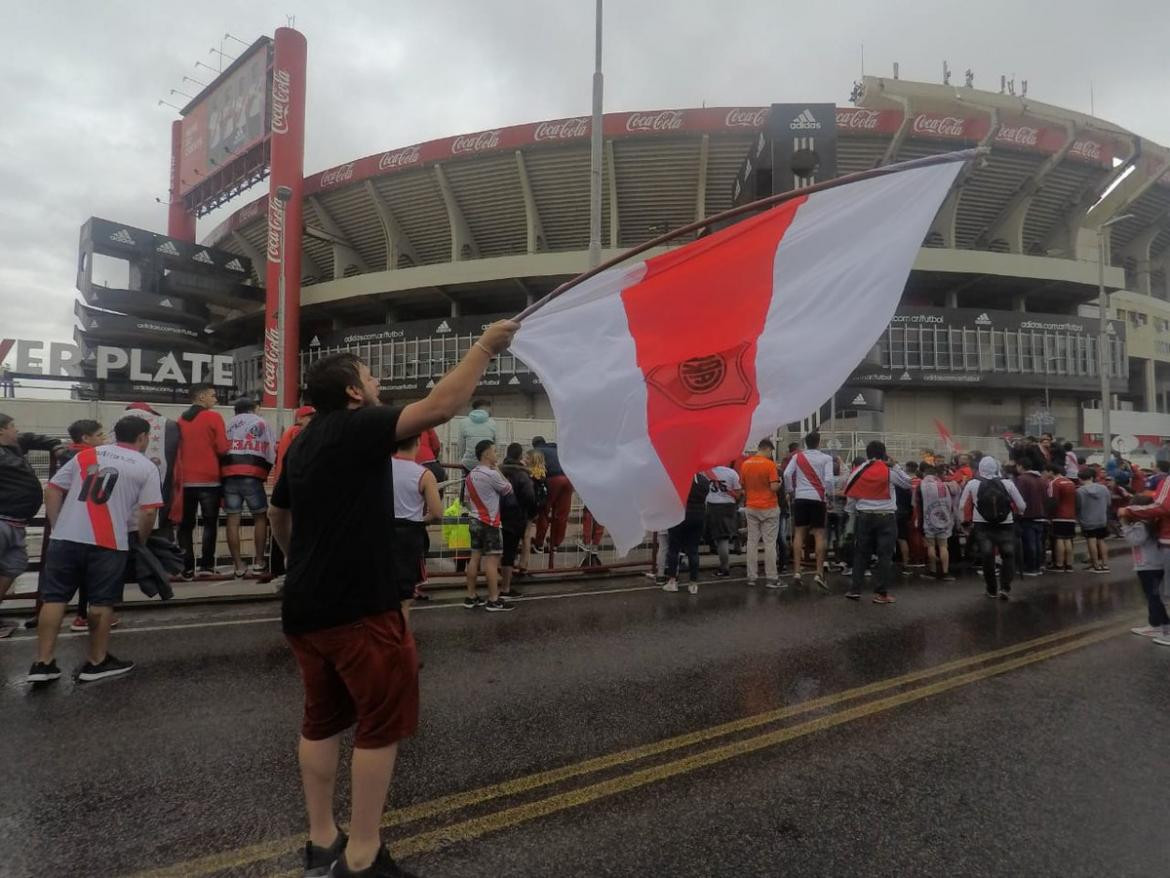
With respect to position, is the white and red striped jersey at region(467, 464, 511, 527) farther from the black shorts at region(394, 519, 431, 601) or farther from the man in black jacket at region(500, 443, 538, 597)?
the black shorts at region(394, 519, 431, 601)

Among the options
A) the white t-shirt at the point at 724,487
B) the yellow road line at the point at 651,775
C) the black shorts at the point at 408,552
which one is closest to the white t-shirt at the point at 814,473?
the white t-shirt at the point at 724,487

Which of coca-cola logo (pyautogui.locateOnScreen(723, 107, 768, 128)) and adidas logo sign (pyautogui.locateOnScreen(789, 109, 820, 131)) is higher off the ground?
coca-cola logo (pyautogui.locateOnScreen(723, 107, 768, 128))

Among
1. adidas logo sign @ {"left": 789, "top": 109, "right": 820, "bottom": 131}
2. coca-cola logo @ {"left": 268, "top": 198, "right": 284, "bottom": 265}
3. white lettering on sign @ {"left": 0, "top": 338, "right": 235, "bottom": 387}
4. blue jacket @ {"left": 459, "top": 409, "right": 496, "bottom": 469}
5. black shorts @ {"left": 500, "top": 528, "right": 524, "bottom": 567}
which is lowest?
black shorts @ {"left": 500, "top": 528, "right": 524, "bottom": 567}

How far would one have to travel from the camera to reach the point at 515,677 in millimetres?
4316

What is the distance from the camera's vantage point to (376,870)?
6.55 feet

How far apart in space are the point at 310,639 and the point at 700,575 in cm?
750

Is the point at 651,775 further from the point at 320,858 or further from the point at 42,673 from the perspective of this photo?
the point at 42,673

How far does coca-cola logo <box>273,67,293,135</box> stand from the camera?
112ft

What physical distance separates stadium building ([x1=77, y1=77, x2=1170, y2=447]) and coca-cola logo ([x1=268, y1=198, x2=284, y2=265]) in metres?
4.02

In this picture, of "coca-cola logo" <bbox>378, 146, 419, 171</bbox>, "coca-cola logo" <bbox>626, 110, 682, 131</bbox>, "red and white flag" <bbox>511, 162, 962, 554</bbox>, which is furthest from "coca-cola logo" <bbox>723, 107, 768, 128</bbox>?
"red and white flag" <bbox>511, 162, 962, 554</bbox>

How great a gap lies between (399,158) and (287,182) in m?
6.12

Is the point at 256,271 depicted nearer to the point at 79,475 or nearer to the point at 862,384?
the point at 862,384

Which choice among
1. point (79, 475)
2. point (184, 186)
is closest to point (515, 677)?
point (79, 475)

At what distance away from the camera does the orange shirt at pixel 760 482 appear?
8266 millimetres
